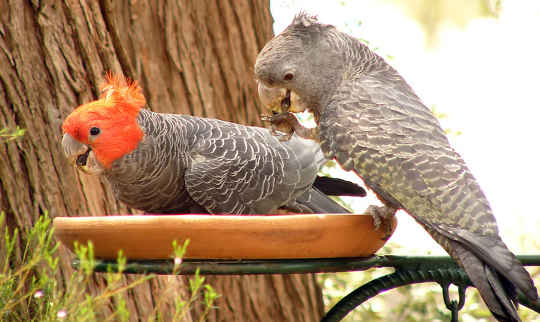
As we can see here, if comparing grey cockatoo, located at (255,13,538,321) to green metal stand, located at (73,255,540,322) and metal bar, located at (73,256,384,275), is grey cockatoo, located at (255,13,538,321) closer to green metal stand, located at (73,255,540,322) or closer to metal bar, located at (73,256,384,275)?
green metal stand, located at (73,255,540,322)

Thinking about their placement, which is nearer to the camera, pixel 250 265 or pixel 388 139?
pixel 250 265

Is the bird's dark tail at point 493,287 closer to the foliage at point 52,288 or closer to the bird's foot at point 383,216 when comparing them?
the bird's foot at point 383,216

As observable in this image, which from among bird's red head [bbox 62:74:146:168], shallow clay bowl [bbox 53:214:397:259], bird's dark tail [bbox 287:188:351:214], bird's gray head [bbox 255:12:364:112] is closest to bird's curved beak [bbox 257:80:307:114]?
bird's gray head [bbox 255:12:364:112]

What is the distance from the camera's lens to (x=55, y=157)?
230 centimetres

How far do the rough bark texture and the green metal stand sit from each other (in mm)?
937

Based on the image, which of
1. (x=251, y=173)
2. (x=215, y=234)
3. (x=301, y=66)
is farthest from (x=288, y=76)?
(x=215, y=234)

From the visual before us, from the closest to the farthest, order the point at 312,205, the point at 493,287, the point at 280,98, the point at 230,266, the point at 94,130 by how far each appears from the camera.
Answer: the point at 493,287
the point at 230,266
the point at 94,130
the point at 280,98
the point at 312,205

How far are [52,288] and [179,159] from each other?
666 millimetres

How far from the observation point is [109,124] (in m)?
1.80

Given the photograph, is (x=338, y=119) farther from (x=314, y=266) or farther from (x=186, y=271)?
(x=186, y=271)

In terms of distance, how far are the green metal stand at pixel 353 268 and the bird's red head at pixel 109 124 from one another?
465mm

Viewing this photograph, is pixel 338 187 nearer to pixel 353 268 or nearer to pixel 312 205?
Answer: pixel 312 205

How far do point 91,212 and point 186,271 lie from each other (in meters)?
1.06

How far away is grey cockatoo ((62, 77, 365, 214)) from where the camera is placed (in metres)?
1.82
